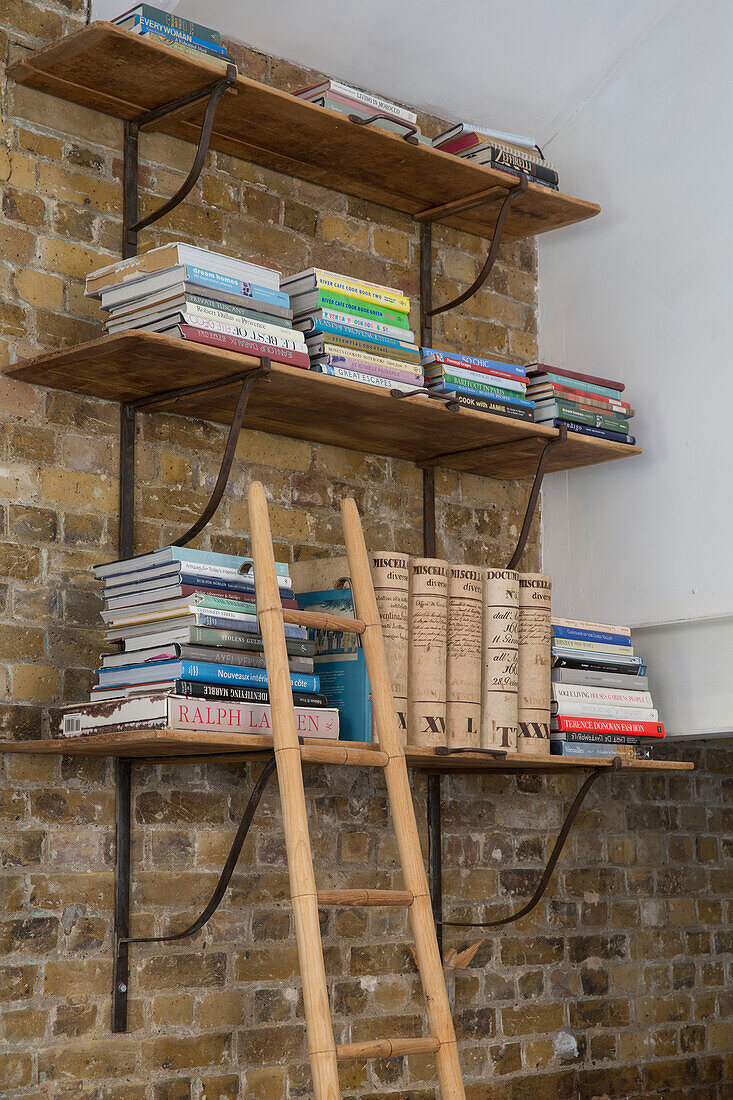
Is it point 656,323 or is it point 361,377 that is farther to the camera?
point 656,323

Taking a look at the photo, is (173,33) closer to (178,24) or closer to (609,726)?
(178,24)

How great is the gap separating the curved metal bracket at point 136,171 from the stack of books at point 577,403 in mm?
874

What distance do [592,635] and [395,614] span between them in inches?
22.6

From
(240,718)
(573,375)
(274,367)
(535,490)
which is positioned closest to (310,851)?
(240,718)

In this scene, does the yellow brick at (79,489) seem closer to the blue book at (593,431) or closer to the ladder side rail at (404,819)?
the ladder side rail at (404,819)

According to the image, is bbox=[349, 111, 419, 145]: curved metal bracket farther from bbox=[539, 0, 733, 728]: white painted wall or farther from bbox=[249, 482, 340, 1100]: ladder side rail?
bbox=[249, 482, 340, 1100]: ladder side rail

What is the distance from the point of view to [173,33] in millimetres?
2271

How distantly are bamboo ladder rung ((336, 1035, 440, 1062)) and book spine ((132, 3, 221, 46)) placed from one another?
1.73 m

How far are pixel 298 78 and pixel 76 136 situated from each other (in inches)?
24.4

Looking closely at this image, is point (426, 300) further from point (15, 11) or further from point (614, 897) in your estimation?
point (614, 897)

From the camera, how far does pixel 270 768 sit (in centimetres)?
218

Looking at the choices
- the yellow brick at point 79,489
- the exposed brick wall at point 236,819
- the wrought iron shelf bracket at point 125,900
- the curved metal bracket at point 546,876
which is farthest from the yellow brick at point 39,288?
the curved metal bracket at point 546,876

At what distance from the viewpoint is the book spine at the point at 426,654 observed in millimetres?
2408

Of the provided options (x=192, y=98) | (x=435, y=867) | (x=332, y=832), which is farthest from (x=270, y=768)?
(x=192, y=98)
